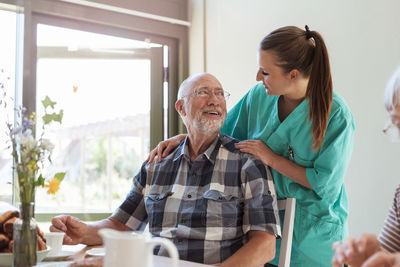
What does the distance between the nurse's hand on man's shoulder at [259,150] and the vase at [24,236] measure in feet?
2.82

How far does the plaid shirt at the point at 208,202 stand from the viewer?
62.8 inches

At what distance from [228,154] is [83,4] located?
5.07 ft

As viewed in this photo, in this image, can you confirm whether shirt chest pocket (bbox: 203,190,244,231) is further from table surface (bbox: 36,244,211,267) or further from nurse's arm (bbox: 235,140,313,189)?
table surface (bbox: 36,244,211,267)

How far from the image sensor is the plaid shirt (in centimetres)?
159

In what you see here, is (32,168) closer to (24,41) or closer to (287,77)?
(287,77)

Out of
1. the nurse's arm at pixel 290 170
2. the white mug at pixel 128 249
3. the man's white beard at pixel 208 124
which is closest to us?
the white mug at pixel 128 249

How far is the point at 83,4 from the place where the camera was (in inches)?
109

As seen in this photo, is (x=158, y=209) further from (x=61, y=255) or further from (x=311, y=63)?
(x=311, y=63)

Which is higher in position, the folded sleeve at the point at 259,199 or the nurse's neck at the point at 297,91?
the nurse's neck at the point at 297,91

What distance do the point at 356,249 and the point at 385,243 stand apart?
0.55 ft

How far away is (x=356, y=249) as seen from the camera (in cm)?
100

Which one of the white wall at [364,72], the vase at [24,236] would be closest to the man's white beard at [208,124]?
the white wall at [364,72]

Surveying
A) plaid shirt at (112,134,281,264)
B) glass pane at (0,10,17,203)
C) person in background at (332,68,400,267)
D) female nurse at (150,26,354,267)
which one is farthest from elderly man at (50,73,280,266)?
glass pane at (0,10,17,203)

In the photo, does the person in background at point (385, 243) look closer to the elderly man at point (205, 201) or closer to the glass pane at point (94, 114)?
the elderly man at point (205, 201)
